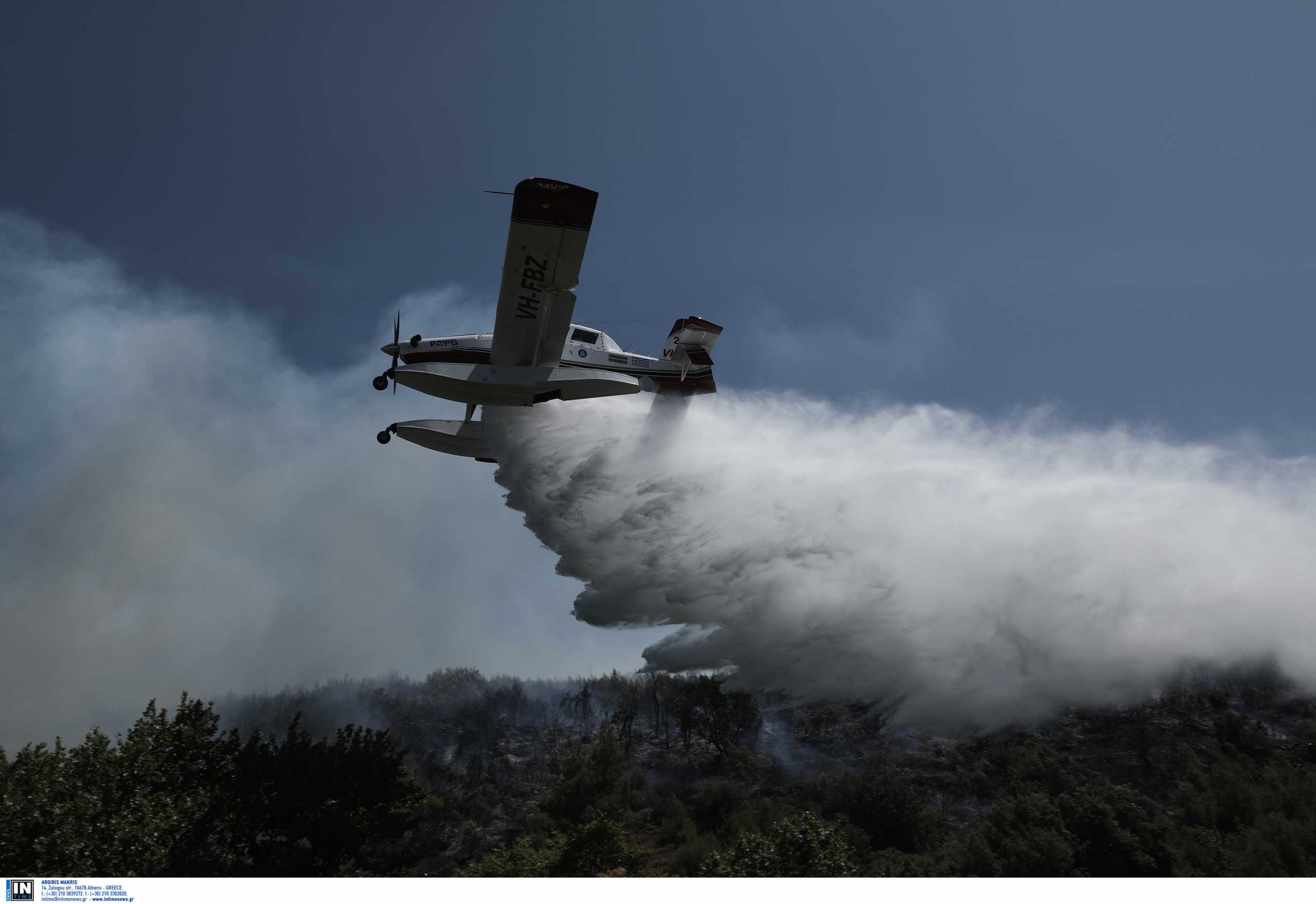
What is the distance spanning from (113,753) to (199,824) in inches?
165

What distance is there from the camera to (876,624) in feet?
77.3

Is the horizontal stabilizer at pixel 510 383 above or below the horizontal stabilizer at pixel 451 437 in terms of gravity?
above

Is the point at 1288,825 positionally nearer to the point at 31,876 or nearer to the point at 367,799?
the point at 367,799

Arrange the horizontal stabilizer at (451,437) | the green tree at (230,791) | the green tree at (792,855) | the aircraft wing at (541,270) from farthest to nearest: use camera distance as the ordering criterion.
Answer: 1. the green tree at (230,791)
2. the horizontal stabilizer at (451,437)
3. the green tree at (792,855)
4. the aircraft wing at (541,270)

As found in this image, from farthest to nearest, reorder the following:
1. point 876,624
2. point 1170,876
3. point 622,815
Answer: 1. point 622,815
2. point 1170,876
3. point 876,624

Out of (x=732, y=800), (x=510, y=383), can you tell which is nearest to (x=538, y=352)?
(x=510, y=383)

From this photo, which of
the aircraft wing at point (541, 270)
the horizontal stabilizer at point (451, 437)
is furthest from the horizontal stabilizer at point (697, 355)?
the horizontal stabilizer at point (451, 437)

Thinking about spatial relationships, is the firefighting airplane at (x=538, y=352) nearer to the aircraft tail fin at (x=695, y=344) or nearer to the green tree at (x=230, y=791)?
the aircraft tail fin at (x=695, y=344)

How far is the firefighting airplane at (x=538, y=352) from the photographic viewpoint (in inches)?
771

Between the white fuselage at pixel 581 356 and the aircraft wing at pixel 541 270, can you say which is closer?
the aircraft wing at pixel 541 270

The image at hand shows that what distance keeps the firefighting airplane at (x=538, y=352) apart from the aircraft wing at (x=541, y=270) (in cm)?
2

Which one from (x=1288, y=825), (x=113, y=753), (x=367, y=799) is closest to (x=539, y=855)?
(x=367, y=799)

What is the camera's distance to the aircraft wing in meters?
19.1

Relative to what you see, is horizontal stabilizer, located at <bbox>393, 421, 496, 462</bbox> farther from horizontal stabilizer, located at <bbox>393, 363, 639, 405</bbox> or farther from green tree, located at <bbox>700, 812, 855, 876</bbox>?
green tree, located at <bbox>700, 812, 855, 876</bbox>
